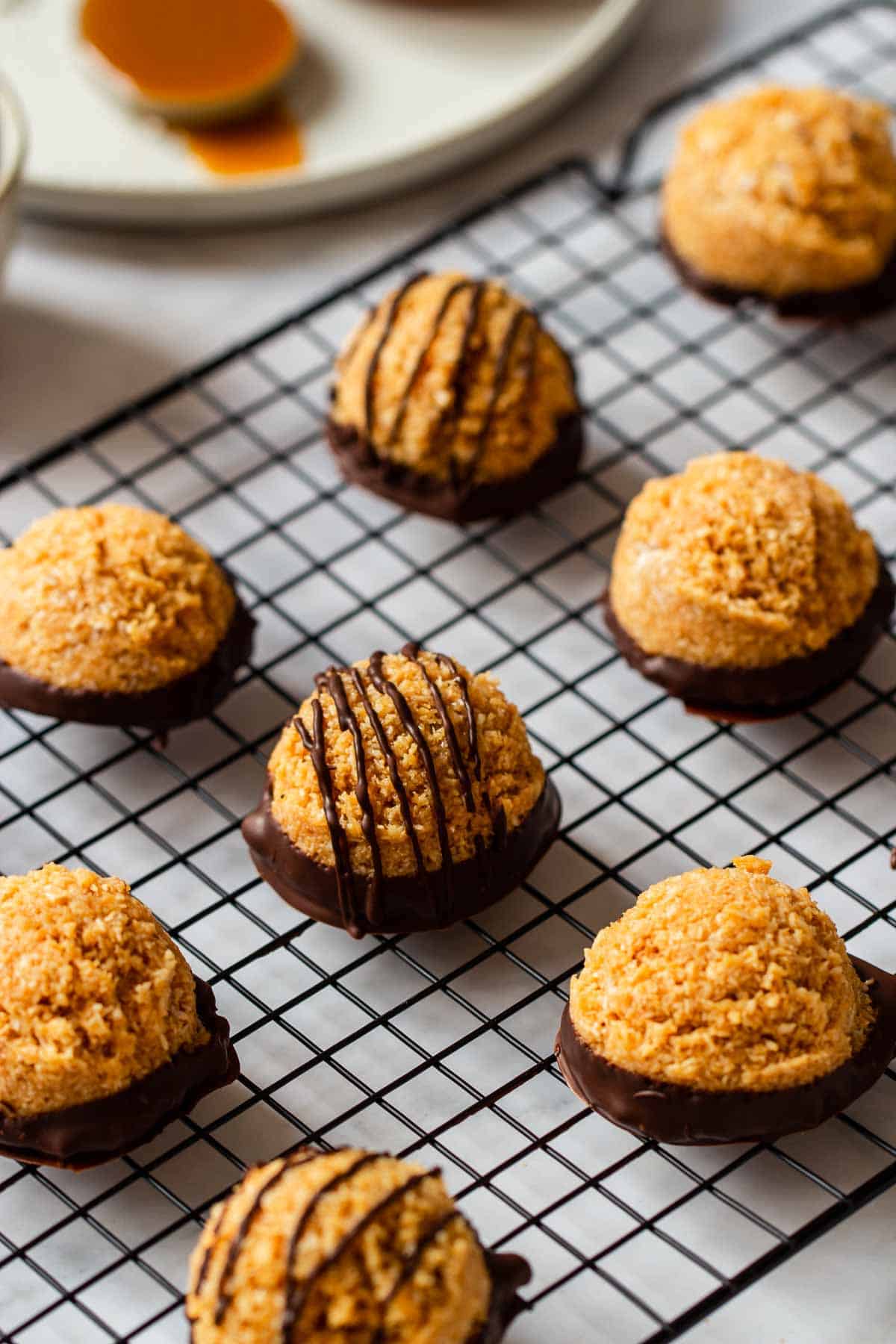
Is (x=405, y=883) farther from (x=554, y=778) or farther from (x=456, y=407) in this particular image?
(x=456, y=407)

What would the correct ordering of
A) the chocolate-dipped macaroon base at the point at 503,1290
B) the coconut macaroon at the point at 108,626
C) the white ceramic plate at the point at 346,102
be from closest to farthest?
the chocolate-dipped macaroon base at the point at 503,1290, the coconut macaroon at the point at 108,626, the white ceramic plate at the point at 346,102

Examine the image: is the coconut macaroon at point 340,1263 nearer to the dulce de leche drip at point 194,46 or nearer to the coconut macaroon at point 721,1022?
the coconut macaroon at point 721,1022

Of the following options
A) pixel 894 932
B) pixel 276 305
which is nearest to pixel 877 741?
pixel 894 932

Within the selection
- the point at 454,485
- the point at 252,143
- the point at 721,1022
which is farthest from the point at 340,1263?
the point at 252,143

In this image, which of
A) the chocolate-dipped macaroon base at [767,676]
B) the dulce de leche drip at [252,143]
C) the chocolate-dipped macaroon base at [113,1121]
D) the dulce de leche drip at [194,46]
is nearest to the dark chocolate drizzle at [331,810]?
the chocolate-dipped macaroon base at [113,1121]

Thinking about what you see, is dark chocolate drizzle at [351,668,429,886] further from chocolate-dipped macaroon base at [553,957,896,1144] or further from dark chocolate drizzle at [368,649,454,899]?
chocolate-dipped macaroon base at [553,957,896,1144]

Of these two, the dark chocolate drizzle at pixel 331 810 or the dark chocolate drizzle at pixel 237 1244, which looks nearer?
the dark chocolate drizzle at pixel 237 1244

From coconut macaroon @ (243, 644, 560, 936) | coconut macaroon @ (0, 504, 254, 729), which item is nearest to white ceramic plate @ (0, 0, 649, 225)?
coconut macaroon @ (0, 504, 254, 729)
